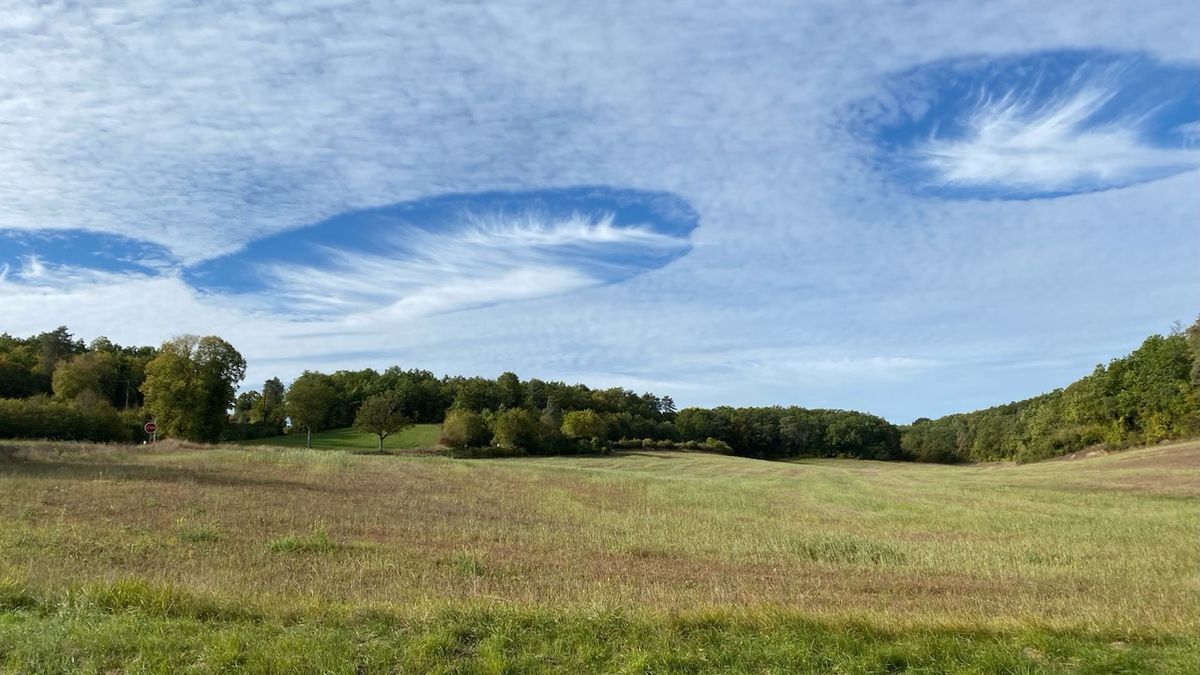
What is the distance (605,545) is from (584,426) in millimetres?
89207

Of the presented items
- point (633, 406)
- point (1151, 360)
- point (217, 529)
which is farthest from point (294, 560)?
point (633, 406)

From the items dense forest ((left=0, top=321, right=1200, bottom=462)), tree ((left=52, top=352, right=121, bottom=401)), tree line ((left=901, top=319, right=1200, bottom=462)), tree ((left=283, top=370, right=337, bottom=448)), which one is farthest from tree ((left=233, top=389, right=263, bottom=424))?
tree line ((left=901, top=319, right=1200, bottom=462))

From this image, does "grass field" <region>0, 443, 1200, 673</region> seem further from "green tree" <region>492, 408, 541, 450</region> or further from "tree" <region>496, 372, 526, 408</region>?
"tree" <region>496, 372, 526, 408</region>

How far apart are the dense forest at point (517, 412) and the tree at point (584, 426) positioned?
0.59 feet

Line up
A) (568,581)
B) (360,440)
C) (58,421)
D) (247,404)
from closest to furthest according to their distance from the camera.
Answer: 1. (568,581)
2. (58,421)
3. (360,440)
4. (247,404)

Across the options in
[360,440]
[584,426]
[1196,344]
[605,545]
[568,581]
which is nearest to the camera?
[568,581]

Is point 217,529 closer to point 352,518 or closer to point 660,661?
point 352,518

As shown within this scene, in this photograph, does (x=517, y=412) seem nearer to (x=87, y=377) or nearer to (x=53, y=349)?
(x=87, y=377)

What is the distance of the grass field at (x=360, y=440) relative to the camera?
9400cm

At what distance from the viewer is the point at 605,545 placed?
63.0 feet

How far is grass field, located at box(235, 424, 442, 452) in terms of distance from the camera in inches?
3701

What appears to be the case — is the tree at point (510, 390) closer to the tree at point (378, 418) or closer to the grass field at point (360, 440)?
the grass field at point (360, 440)

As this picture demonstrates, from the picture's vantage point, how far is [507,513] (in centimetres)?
2767

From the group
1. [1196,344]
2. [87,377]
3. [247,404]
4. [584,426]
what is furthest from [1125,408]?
[247,404]
